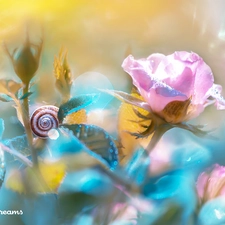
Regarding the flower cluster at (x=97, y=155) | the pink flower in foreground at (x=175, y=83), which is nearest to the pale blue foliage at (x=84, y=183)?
the flower cluster at (x=97, y=155)

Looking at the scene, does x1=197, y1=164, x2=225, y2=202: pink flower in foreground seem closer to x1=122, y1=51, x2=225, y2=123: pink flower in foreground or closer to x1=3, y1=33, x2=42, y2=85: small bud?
x1=122, y1=51, x2=225, y2=123: pink flower in foreground

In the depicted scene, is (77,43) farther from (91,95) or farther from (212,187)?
(212,187)

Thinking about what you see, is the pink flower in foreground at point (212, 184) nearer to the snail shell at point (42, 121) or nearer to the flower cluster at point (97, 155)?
the flower cluster at point (97, 155)

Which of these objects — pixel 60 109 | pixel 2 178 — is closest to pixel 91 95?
pixel 60 109

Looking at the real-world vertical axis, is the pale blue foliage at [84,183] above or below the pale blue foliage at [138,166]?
below

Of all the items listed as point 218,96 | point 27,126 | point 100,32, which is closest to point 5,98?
point 27,126
